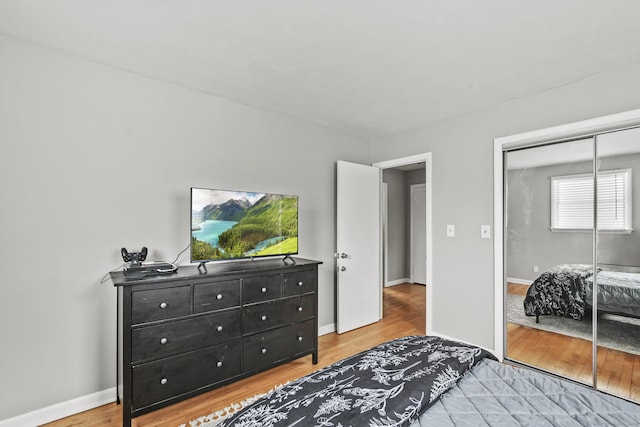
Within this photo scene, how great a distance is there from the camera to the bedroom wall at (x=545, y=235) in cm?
236

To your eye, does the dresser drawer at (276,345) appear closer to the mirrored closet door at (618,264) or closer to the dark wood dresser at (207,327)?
the dark wood dresser at (207,327)

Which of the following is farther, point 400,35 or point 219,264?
point 219,264

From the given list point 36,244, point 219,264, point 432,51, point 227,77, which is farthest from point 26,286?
point 432,51

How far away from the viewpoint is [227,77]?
2.59 metres

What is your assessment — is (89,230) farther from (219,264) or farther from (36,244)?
(219,264)

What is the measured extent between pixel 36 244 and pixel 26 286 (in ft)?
0.92

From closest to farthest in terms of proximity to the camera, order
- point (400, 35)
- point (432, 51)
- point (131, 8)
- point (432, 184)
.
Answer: point (131, 8) < point (400, 35) < point (432, 51) < point (432, 184)

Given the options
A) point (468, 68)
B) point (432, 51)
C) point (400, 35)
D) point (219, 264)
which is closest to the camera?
point (400, 35)

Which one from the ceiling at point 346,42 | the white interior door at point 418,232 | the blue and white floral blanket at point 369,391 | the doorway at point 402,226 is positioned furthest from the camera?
the white interior door at point 418,232

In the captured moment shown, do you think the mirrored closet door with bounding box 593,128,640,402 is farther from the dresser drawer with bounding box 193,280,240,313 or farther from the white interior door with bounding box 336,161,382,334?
the dresser drawer with bounding box 193,280,240,313

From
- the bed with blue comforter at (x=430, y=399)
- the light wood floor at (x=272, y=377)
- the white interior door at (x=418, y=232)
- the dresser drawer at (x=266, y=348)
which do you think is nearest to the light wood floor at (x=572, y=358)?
the light wood floor at (x=272, y=377)

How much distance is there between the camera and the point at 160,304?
2.15 meters

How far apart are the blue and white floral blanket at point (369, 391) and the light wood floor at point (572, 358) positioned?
159 cm

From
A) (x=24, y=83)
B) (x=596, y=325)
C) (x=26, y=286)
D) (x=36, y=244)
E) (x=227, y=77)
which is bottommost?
(x=596, y=325)
